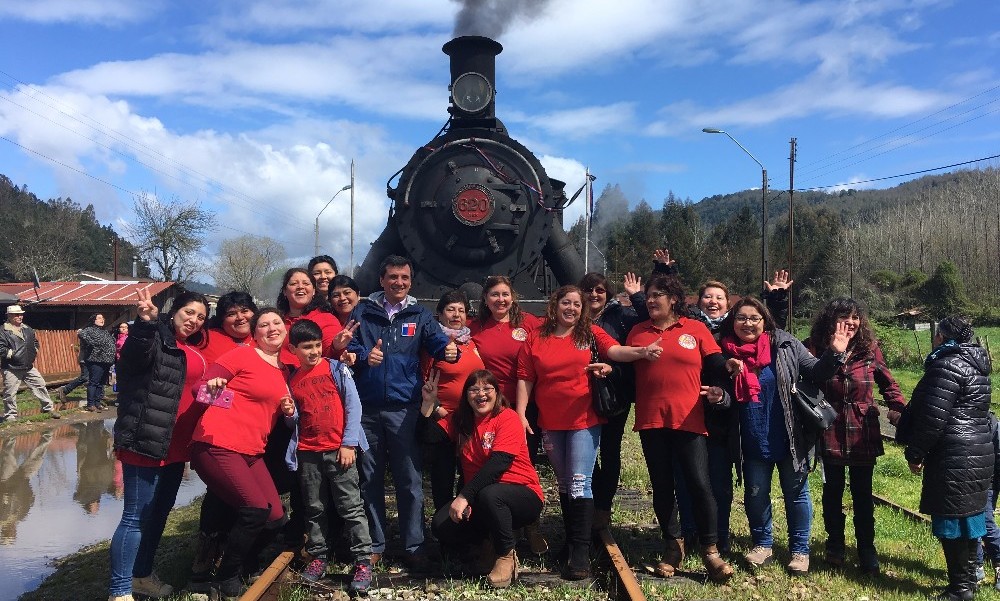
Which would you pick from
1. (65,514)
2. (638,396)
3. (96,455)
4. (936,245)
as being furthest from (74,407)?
(936,245)

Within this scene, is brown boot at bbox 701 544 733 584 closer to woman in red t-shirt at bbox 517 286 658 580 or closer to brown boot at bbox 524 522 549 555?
woman in red t-shirt at bbox 517 286 658 580

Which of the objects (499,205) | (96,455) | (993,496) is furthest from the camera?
(96,455)

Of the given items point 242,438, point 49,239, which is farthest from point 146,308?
point 49,239

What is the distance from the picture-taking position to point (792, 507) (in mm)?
4527

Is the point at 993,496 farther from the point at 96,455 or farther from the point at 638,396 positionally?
the point at 96,455

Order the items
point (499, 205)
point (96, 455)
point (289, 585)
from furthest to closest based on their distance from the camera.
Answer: point (96, 455) < point (499, 205) < point (289, 585)

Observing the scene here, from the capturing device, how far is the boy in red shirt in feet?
14.0

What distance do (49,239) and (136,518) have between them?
197 feet

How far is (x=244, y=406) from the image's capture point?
4055 mm

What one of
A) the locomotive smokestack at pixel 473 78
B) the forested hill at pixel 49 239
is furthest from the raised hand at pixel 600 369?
the forested hill at pixel 49 239

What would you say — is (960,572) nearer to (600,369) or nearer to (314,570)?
(600,369)

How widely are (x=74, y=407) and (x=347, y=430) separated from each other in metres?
11.4

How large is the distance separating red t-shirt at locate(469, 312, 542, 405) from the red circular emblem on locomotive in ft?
9.59

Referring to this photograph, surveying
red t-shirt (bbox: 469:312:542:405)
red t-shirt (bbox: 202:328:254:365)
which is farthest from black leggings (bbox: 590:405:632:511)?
red t-shirt (bbox: 202:328:254:365)
